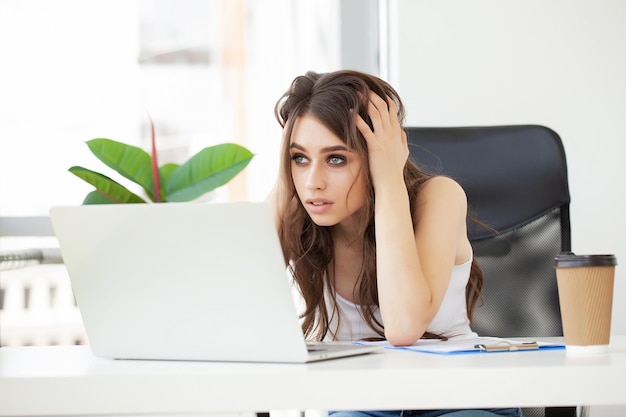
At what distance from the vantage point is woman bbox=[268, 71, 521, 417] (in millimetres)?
1310

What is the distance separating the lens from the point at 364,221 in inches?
60.2

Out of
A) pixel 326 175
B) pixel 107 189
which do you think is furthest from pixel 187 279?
pixel 107 189

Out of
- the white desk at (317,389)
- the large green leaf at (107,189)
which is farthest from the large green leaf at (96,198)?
the white desk at (317,389)

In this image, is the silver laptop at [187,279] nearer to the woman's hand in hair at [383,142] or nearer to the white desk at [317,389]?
the white desk at [317,389]

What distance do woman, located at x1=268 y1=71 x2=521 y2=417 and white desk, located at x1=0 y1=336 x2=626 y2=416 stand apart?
458 millimetres

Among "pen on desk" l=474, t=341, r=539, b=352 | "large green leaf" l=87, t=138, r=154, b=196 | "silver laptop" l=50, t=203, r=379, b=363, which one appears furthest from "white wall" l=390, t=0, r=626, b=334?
"silver laptop" l=50, t=203, r=379, b=363

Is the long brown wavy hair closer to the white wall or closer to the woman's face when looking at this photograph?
the woman's face

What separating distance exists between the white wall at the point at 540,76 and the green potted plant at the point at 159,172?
0.56 m

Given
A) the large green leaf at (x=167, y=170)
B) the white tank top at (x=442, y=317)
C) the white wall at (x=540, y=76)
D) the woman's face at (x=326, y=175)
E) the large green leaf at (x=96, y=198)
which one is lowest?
the white tank top at (x=442, y=317)

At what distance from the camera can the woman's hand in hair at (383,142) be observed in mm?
1394

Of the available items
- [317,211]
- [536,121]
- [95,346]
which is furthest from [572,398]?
[536,121]

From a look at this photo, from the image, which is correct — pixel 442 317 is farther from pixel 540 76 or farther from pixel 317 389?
pixel 540 76

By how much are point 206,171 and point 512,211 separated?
3.18 ft

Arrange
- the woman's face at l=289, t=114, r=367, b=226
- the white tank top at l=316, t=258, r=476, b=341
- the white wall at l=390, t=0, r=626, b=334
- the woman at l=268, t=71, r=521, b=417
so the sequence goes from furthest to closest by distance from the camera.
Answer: the white wall at l=390, t=0, r=626, b=334, the white tank top at l=316, t=258, r=476, b=341, the woman's face at l=289, t=114, r=367, b=226, the woman at l=268, t=71, r=521, b=417
